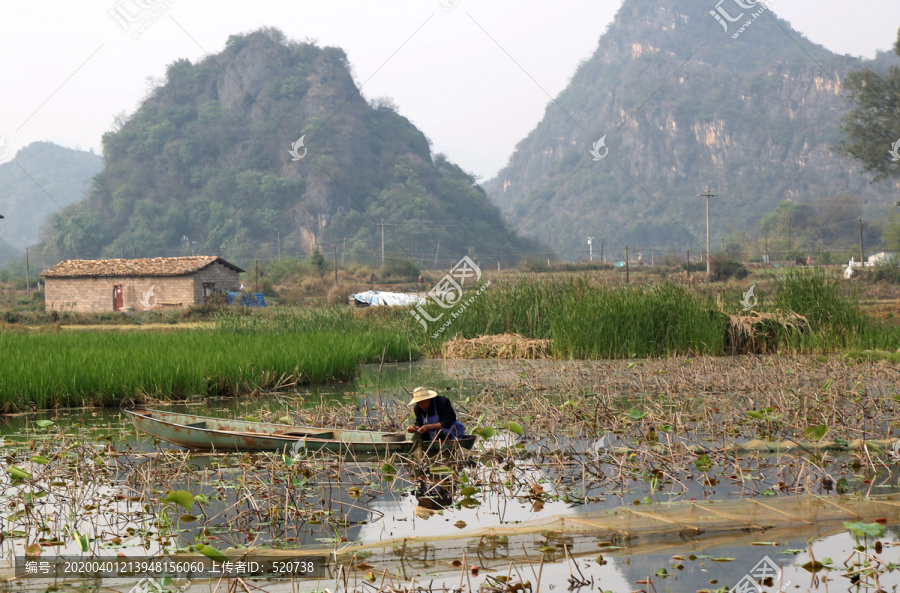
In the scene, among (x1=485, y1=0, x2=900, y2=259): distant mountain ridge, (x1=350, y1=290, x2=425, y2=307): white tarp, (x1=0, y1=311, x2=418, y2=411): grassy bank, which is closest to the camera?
(x1=0, y1=311, x2=418, y2=411): grassy bank

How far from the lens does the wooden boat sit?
6559 millimetres

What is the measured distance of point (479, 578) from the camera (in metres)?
4.20

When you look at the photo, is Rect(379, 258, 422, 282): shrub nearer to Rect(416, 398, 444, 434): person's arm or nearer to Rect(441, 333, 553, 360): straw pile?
Rect(441, 333, 553, 360): straw pile

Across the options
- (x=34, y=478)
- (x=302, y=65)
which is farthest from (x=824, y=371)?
(x=302, y=65)

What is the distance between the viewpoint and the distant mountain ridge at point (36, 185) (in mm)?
155625

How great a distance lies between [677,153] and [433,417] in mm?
129901

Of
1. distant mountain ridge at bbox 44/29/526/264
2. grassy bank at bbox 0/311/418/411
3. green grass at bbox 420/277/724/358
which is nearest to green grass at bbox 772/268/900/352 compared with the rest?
green grass at bbox 420/277/724/358

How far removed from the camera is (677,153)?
129 meters

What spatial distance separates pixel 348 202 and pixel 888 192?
2841 inches

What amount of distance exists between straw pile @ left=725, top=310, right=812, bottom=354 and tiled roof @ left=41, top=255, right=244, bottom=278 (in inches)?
1154

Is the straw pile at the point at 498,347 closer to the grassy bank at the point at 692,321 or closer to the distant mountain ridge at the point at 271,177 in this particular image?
the grassy bank at the point at 692,321

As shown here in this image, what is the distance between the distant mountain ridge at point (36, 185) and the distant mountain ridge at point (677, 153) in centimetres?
8393

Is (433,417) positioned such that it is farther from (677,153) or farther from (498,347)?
(677,153)

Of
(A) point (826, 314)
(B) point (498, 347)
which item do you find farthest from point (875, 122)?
(B) point (498, 347)
